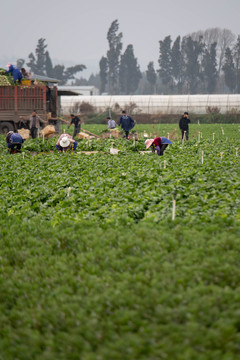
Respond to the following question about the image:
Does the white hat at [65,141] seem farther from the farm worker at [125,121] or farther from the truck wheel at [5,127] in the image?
the truck wheel at [5,127]

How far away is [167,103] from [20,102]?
24301 mm

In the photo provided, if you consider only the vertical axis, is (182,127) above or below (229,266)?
above

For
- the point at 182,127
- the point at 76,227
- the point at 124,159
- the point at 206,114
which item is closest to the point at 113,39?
the point at 206,114

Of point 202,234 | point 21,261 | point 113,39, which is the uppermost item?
point 113,39

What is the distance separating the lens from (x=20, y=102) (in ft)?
77.4

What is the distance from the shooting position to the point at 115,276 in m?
5.06

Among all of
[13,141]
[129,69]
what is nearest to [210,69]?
[129,69]

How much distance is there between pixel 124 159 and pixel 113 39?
88.4m

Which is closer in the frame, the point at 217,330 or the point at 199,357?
the point at 199,357

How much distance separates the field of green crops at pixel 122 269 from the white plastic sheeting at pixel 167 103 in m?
36.0

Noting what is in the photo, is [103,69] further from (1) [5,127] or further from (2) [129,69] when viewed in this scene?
(1) [5,127]

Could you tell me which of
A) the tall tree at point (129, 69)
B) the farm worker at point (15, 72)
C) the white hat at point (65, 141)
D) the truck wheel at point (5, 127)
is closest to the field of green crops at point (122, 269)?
the white hat at point (65, 141)

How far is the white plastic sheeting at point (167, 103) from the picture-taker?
4416 cm

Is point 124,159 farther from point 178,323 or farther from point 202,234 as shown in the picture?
point 178,323
